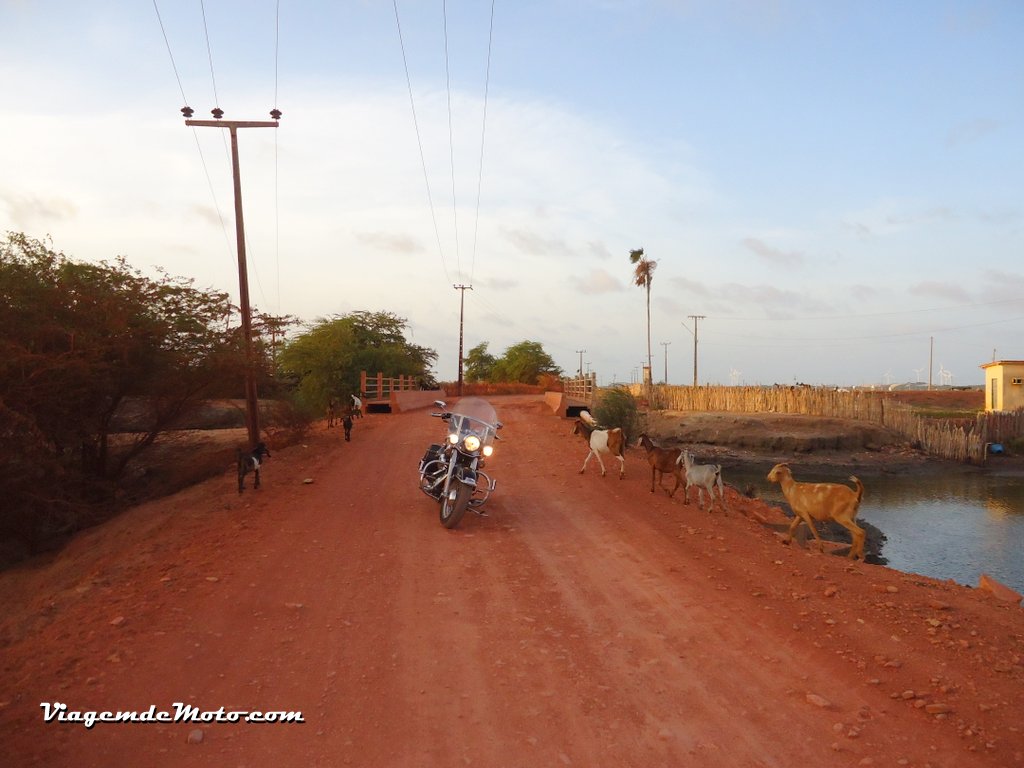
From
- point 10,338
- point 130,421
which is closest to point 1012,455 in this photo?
point 130,421

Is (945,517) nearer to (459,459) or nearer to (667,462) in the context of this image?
(667,462)

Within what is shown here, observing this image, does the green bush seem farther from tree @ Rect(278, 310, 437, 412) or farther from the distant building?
the distant building

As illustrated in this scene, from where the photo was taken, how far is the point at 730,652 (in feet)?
19.2

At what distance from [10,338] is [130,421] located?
5761mm

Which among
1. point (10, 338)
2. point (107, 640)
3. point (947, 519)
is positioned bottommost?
point (947, 519)

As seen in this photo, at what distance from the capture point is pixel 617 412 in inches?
1004

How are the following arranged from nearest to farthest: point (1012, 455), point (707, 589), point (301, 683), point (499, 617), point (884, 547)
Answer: point (301, 683)
point (499, 617)
point (707, 589)
point (884, 547)
point (1012, 455)

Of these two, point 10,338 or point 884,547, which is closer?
point 10,338

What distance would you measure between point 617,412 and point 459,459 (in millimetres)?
16068

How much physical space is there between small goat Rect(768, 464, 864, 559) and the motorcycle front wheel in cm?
416

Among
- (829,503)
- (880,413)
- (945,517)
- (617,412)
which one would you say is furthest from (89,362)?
(880,413)

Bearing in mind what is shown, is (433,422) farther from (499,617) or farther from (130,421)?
(499,617)

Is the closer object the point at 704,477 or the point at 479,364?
the point at 704,477

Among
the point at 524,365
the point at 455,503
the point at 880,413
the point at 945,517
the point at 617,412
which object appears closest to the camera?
the point at 455,503
